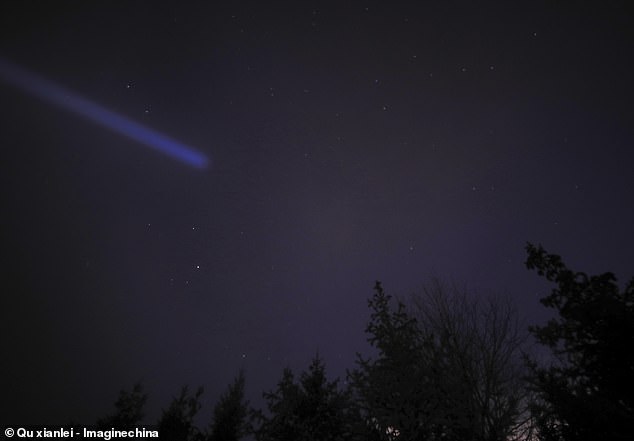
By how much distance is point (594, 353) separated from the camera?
5.94m

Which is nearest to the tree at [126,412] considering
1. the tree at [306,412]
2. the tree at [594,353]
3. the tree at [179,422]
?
the tree at [179,422]

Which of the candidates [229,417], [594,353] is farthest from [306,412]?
[229,417]

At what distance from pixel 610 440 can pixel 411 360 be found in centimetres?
457

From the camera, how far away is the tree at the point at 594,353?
5.43m

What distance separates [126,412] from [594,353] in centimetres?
2763

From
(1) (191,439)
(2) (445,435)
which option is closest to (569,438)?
(2) (445,435)

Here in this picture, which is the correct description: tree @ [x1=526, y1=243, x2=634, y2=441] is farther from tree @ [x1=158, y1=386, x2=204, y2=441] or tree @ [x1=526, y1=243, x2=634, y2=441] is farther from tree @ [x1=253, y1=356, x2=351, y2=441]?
tree @ [x1=158, y1=386, x2=204, y2=441]

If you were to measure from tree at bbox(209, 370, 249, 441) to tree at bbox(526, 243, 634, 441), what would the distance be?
20.1m

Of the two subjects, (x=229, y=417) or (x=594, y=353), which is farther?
(x=229, y=417)

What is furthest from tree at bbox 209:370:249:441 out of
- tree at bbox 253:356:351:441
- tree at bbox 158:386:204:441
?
tree at bbox 253:356:351:441

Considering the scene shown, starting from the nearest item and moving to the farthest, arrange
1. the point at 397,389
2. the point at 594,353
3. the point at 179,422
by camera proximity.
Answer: the point at 594,353, the point at 397,389, the point at 179,422

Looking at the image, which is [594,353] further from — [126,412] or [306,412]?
[126,412]

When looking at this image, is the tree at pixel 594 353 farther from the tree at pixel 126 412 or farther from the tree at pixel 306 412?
the tree at pixel 126 412

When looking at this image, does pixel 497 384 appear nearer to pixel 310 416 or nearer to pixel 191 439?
pixel 310 416
